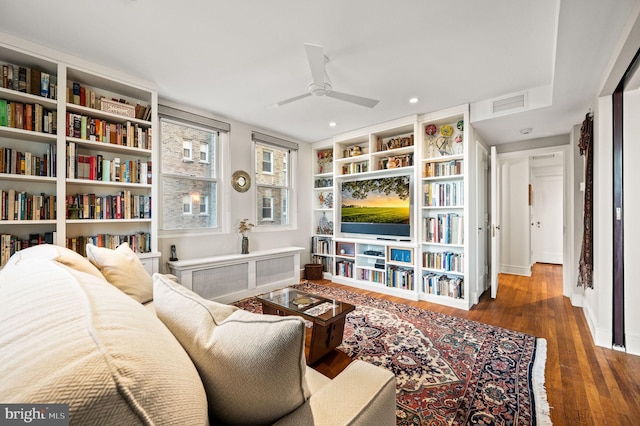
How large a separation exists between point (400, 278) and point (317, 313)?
83.8 inches

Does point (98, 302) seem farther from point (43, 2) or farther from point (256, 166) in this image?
point (256, 166)

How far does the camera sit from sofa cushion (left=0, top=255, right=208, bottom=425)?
1.08ft

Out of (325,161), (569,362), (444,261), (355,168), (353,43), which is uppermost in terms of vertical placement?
(353,43)

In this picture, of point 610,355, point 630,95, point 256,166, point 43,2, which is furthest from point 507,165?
point 43,2

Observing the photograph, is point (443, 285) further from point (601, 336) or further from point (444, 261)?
point (601, 336)

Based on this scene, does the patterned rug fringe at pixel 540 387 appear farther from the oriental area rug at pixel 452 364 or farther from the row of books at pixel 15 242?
the row of books at pixel 15 242

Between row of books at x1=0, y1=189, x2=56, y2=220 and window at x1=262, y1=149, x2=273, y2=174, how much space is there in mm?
2568

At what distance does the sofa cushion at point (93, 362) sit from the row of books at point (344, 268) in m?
4.04

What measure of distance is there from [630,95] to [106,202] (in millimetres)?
4763

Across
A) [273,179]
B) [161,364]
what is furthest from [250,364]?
[273,179]

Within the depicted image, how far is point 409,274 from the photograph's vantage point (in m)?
3.76

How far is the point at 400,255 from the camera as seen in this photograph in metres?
3.92

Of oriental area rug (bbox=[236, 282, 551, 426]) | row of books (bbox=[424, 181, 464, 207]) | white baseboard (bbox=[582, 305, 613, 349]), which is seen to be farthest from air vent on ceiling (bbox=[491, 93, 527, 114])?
oriental area rug (bbox=[236, 282, 551, 426])

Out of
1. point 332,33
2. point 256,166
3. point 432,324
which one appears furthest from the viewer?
point 256,166
